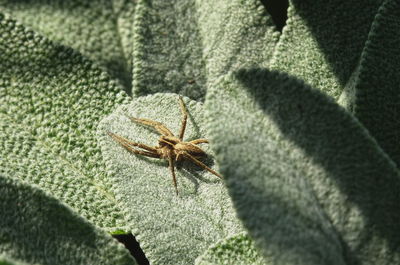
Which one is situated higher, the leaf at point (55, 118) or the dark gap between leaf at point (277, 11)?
the dark gap between leaf at point (277, 11)

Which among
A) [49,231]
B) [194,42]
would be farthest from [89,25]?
[49,231]

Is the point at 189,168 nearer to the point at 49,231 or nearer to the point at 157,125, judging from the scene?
the point at 157,125

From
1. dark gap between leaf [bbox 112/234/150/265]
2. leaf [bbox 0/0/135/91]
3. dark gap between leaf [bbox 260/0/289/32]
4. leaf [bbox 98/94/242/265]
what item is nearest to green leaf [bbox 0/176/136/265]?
leaf [bbox 98/94/242/265]

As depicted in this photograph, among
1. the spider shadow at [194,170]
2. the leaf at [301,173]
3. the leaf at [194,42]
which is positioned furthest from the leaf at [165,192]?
the leaf at [301,173]

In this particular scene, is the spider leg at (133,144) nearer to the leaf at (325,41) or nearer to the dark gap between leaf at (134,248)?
the dark gap between leaf at (134,248)

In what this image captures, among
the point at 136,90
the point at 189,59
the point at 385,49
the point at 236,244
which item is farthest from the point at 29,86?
the point at 385,49

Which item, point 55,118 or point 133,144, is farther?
point 55,118
